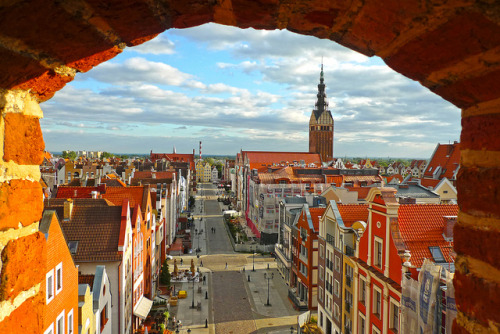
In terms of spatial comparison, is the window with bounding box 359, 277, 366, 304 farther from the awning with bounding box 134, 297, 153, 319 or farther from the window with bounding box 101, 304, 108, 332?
the awning with bounding box 134, 297, 153, 319

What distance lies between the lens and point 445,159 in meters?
62.5

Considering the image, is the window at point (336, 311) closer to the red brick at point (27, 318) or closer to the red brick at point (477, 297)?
the red brick at point (477, 297)

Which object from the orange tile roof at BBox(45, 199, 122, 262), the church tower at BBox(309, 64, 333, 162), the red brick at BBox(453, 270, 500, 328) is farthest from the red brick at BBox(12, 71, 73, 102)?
the church tower at BBox(309, 64, 333, 162)

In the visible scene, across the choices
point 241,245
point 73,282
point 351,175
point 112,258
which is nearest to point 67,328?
point 73,282

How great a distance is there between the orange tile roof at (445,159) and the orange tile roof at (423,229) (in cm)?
4253

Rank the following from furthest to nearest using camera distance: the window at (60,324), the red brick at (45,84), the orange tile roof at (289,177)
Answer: the orange tile roof at (289,177) < the window at (60,324) < the red brick at (45,84)

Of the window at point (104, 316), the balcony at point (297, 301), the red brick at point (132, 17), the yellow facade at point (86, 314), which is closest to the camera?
the red brick at point (132, 17)

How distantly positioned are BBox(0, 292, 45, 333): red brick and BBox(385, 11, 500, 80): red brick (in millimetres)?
3389

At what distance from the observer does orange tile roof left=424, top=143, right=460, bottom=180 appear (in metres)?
58.1

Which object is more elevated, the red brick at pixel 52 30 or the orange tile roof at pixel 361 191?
the red brick at pixel 52 30

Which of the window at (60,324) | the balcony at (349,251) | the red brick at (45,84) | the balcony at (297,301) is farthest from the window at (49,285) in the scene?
the balcony at (297,301)

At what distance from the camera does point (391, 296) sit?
17.6 meters

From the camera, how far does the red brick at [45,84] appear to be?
8.76 feet

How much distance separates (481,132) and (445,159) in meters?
68.1
